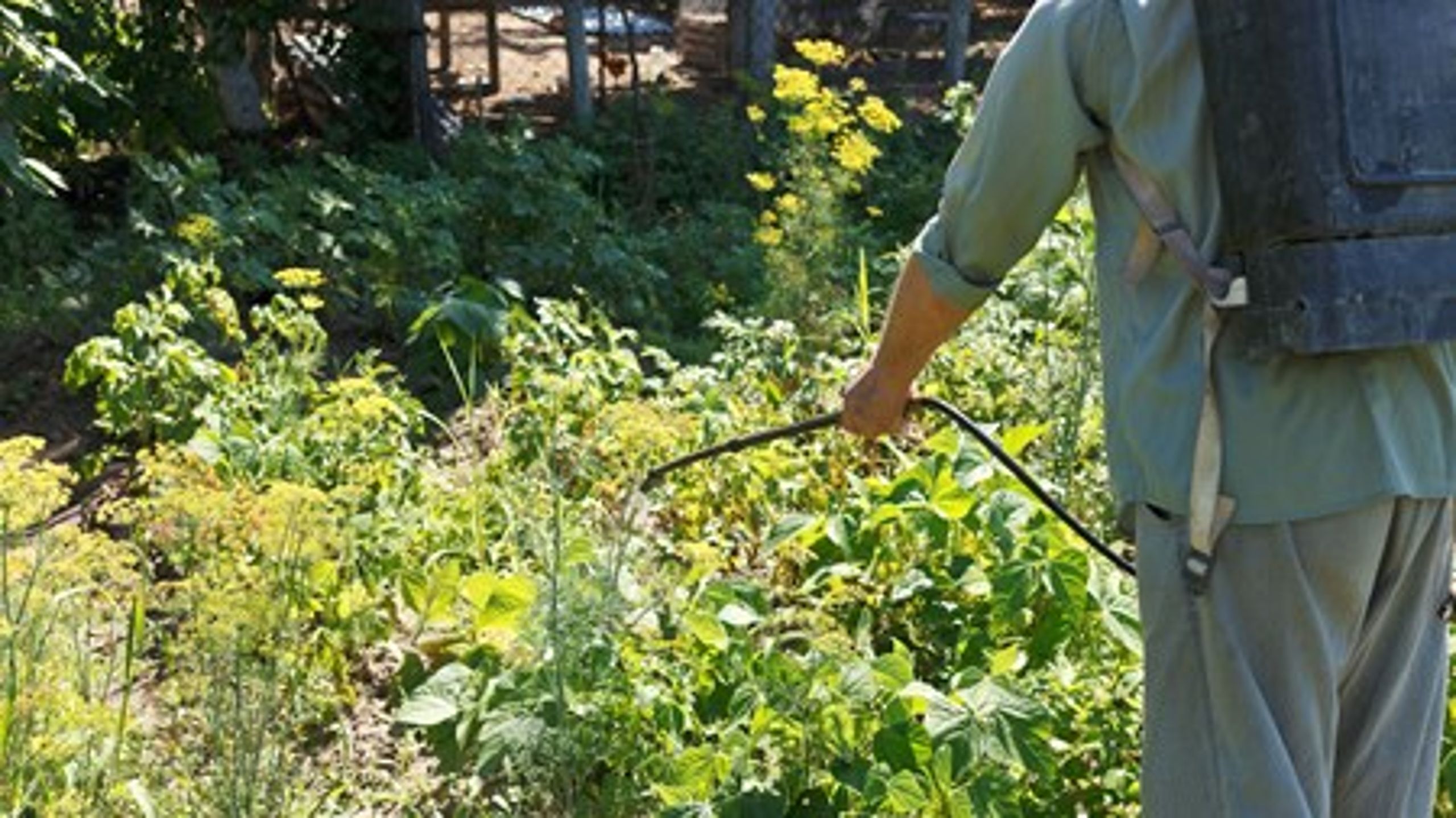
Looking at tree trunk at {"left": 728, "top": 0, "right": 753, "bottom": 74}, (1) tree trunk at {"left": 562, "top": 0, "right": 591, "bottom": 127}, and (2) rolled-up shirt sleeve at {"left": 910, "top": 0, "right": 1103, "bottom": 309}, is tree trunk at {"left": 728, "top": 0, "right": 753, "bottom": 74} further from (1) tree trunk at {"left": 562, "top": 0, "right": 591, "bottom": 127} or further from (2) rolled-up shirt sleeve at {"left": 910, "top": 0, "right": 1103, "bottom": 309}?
(2) rolled-up shirt sleeve at {"left": 910, "top": 0, "right": 1103, "bottom": 309}

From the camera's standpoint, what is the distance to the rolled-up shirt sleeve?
10.2ft

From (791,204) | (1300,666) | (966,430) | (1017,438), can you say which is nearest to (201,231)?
(791,204)

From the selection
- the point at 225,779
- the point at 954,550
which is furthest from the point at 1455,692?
the point at 225,779

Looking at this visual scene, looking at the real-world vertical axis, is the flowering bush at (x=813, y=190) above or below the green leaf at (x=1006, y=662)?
above

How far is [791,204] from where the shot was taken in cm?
775

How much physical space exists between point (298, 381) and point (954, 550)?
2051 mm

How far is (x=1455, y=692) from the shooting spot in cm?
448

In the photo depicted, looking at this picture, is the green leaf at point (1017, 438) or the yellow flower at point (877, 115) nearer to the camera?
the green leaf at point (1017, 438)

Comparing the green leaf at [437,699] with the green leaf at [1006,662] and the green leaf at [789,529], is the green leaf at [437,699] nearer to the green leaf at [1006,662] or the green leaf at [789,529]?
the green leaf at [789,529]

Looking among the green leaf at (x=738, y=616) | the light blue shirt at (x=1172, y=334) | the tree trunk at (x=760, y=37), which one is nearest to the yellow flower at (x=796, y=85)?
the green leaf at (x=738, y=616)

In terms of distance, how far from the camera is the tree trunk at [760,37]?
494 inches

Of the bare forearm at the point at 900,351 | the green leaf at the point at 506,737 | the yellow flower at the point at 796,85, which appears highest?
the bare forearm at the point at 900,351

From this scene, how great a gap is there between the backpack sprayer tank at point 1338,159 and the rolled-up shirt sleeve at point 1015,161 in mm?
200

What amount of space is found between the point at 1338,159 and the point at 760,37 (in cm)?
983
